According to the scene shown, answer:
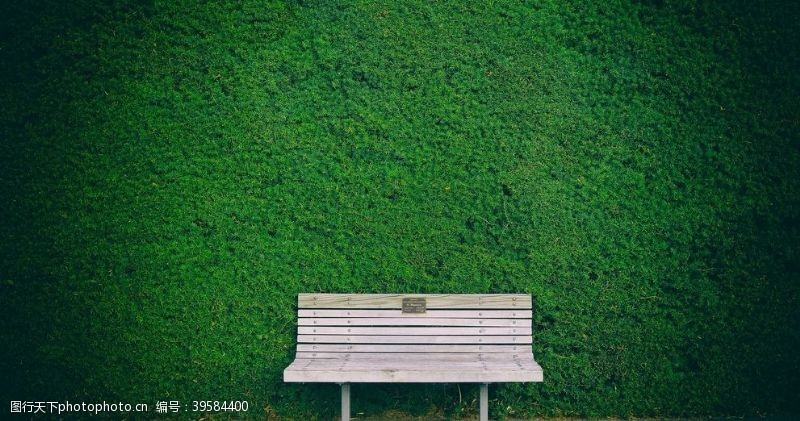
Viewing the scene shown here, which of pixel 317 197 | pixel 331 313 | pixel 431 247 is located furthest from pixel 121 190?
pixel 431 247

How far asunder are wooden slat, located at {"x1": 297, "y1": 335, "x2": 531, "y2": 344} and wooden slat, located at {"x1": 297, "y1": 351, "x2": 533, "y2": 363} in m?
0.08

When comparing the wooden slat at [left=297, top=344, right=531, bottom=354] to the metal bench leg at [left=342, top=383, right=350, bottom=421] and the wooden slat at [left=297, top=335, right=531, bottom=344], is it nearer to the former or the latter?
the wooden slat at [left=297, top=335, right=531, bottom=344]

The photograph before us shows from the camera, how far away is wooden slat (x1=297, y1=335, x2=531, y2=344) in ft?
13.7

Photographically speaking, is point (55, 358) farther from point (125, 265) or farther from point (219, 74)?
point (219, 74)

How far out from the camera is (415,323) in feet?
13.7

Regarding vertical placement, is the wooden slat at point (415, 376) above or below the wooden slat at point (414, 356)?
below

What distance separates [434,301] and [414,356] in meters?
0.38

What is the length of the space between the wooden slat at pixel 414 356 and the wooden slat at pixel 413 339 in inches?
3.0

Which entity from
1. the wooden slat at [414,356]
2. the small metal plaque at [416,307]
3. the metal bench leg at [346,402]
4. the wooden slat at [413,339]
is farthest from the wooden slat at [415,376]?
the small metal plaque at [416,307]

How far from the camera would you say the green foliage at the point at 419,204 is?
4.30 m

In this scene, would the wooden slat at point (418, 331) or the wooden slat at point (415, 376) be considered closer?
the wooden slat at point (415, 376)

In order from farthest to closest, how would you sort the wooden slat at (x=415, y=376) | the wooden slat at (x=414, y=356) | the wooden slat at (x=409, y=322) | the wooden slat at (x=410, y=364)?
1. the wooden slat at (x=409, y=322)
2. the wooden slat at (x=414, y=356)
3. the wooden slat at (x=410, y=364)
4. the wooden slat at (x=415, y=376)

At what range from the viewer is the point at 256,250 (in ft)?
14.1

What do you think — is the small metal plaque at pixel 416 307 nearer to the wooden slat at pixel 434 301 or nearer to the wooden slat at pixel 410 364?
the wooden slat at pixel 434 301
